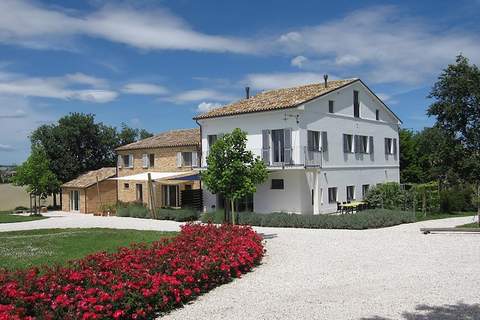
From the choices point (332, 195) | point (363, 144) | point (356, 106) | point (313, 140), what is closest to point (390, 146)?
point (363, 144)

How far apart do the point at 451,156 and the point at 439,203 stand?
299 centimetres

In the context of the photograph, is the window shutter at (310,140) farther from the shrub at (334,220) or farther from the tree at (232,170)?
the tree at (232,170)

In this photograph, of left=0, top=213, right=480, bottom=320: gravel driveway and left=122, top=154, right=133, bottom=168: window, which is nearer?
left=0, top=213, right=480, bottom=320: gravel driveway

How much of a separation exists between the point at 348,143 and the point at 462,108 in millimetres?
7469

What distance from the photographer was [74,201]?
140 feet

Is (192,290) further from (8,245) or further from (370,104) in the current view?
(370,104)

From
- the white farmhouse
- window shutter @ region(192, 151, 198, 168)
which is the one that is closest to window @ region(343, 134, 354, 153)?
the white farmhouse

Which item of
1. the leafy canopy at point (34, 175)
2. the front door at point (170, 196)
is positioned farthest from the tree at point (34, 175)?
the front door at point (170, 196)

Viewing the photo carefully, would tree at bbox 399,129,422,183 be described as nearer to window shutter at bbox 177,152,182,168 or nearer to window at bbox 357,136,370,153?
window at bbox 357,136,370,153

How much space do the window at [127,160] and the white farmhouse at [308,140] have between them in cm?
1032

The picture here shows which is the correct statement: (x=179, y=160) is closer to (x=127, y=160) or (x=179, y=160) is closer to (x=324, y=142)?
(x=127, y=160)

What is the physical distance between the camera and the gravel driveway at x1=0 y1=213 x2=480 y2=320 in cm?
865

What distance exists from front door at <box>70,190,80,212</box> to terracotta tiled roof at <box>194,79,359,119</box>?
1590cm

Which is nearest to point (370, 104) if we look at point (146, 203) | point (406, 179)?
point (406, 179)
